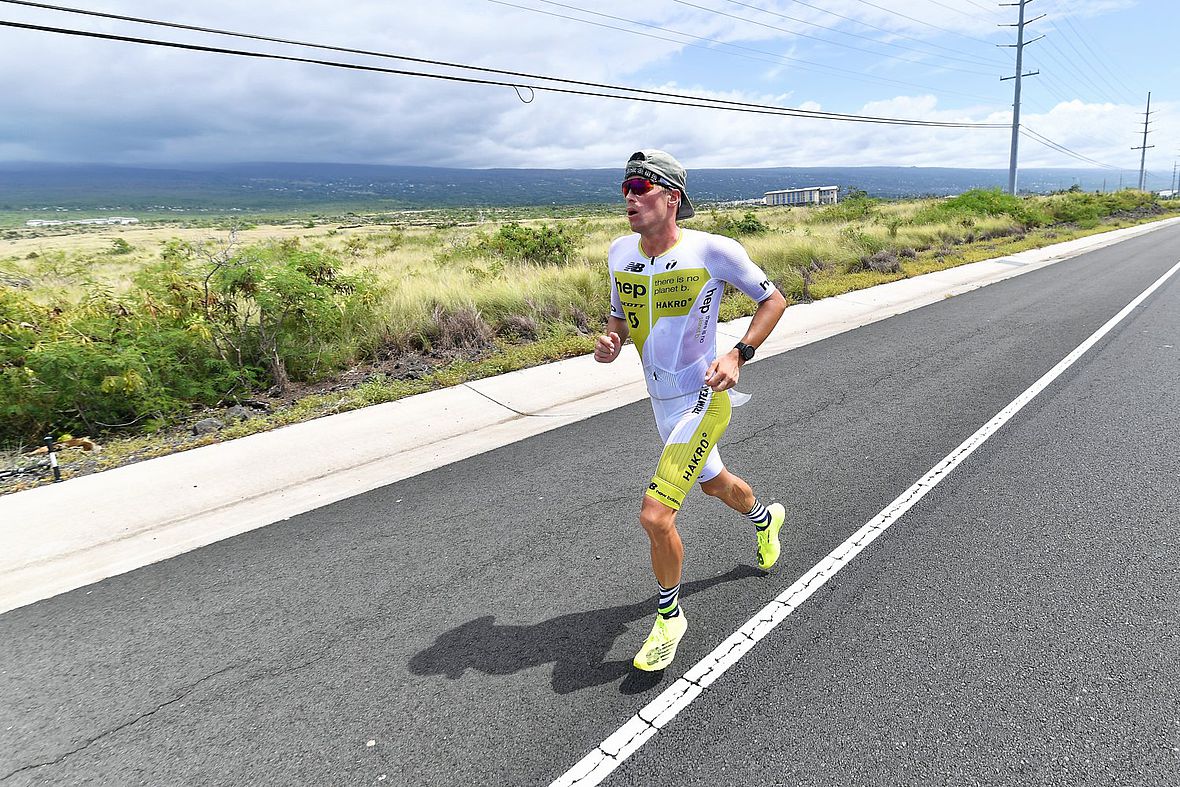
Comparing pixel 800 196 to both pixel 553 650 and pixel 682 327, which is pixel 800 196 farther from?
pixel 553 650

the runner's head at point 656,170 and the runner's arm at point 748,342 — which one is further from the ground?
the runner's head at point 656,170

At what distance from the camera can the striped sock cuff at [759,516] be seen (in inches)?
142

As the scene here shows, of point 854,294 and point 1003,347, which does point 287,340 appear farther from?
point 854,294

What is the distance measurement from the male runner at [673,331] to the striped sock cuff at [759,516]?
0.60m

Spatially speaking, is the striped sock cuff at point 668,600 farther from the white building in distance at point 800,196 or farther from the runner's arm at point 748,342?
the white building in distance at point 800,196

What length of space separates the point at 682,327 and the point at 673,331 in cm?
5

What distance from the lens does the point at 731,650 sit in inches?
120

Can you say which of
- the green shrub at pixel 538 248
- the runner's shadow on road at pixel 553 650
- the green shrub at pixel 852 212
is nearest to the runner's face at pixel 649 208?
the runner's shadow on road at pixel 553 650

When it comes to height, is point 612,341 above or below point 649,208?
below

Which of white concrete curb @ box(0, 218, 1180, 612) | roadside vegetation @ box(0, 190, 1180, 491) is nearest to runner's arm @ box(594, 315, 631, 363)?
white concrete curb @ box(0, 218, 1180, 612)

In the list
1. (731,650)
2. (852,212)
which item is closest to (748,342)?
(731,650)

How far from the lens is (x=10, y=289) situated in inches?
251

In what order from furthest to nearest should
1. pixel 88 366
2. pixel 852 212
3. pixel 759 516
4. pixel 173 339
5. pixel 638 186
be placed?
pixel 852 212 < pixel 173 339 < pixel 88 366 < pixel 759 516 < pixel 638 186

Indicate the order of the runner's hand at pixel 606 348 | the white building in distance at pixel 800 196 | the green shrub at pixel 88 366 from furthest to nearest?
the white building in distance at pixel 800 196 → the green shrub at pixel 88 366 → the runner's hand at pixel 606 348
